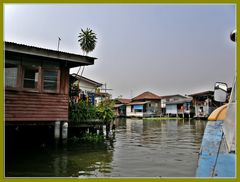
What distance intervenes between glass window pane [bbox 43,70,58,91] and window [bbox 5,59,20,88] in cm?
127

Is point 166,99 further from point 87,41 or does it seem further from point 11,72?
point 11,72

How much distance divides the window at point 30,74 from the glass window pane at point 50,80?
399mm

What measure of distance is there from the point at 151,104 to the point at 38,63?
51749 millimetres

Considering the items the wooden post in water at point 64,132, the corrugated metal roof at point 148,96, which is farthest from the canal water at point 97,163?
the corrugated metal roof at point 148,96

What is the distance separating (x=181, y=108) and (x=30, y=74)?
46.0m

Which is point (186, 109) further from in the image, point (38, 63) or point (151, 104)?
point (38, 63)

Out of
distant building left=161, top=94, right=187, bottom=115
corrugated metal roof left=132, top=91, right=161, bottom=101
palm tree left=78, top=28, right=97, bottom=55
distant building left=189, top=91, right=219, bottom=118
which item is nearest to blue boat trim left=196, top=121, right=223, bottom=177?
palm tree left=78, top=28, right=97, bottom=55

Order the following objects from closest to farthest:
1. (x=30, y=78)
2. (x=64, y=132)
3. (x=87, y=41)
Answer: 1. (x=30, y=78)
2. (x=64, y=132)
3. (x=87, y=41)

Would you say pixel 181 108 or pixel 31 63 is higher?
pixel 31 63

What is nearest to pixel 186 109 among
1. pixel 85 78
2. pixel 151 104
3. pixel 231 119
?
A: pixel 151 104

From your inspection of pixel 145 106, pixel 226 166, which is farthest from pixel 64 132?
pixel 145 106

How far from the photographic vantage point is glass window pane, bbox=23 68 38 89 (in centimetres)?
1125

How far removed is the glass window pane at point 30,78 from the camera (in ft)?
36.9

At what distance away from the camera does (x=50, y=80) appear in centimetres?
1202
